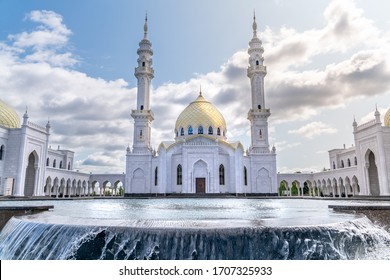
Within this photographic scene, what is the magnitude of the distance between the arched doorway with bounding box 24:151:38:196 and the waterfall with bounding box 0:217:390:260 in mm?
20032

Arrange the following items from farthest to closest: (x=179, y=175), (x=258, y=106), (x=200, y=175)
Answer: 1. (x=258, y=106)
2. (x=179, y=175)
3. (x=200, y=175)

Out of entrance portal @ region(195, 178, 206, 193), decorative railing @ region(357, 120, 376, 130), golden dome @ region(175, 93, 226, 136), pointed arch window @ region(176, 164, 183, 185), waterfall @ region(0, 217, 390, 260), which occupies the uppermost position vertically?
golden dome @ region(175, 93, 226, 136)

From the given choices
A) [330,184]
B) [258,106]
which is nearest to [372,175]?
[330,184]

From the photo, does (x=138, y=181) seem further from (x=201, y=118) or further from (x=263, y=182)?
(x=263, y=182)

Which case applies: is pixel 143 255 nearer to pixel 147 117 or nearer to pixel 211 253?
pixel 211 253

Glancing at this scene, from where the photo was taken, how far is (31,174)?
2298cm

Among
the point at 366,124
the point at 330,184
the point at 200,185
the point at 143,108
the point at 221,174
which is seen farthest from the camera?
the point at 330,184

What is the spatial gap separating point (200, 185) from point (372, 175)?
490 inches

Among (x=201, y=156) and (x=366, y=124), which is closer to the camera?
(x=366, y=124)

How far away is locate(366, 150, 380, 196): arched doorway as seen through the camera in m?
21.5

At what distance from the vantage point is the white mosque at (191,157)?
21.2 meters

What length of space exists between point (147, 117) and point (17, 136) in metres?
10.4

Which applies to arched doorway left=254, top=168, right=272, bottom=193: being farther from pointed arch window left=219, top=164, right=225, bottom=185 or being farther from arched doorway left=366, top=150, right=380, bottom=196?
arched doorway left=366, top=150, right=380, bottom=196

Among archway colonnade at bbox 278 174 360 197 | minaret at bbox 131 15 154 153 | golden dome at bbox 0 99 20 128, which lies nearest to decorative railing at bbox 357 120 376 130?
archway colonnade at bbox 278 174 360 197
